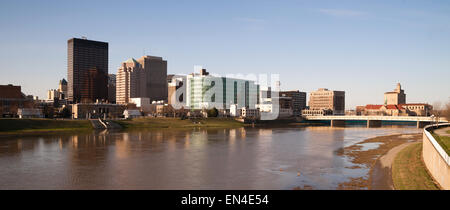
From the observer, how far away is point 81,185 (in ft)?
122

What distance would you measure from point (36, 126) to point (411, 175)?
109 meters

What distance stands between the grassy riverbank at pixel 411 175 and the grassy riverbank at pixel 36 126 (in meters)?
98.6

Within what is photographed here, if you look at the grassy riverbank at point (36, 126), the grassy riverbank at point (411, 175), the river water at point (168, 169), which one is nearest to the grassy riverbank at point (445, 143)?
the grassy riverbank at point (411, 175)

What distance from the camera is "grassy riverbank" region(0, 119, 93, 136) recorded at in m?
104

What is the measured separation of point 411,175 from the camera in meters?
39.3

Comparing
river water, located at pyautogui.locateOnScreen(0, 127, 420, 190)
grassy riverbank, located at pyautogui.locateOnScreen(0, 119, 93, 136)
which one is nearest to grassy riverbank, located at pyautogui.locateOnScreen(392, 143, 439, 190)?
river water, located at pyautogui.locateOnScreen(0, 127, 420, 190)

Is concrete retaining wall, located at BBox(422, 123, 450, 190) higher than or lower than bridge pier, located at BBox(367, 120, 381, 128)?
higher

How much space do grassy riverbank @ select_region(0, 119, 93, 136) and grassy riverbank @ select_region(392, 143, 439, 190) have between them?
98.6 m

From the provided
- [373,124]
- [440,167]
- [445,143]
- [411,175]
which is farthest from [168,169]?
[373,124]

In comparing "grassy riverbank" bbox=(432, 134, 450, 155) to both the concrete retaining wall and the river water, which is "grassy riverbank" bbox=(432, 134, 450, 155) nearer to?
the concrete retaining wall

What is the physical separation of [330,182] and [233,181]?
35.4 feet
